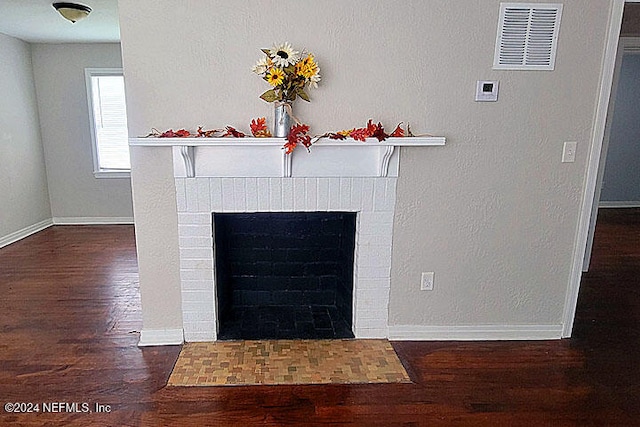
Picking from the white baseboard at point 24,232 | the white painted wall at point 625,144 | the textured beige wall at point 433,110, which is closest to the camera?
the textured beige wall at point 433,110

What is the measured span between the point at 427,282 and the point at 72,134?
5.09 metres

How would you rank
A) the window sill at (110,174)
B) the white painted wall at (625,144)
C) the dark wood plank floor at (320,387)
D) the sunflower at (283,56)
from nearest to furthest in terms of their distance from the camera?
the dark wood plank floor at (320,387)
the sunflower at (283,56)
the window sill at (110,174)
the white painted wall at (625,144)

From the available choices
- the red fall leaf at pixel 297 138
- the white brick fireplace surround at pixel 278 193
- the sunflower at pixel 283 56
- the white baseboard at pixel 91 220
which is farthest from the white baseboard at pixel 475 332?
the white baseboard at pixel 91 220

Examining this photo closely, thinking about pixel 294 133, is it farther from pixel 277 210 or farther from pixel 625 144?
pixel 625 144

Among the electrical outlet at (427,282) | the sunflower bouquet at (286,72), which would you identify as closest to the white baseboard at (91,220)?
the sunflower bouquet at (286,72)

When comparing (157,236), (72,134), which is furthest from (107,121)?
(157,236)

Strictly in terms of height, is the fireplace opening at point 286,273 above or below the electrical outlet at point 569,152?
below

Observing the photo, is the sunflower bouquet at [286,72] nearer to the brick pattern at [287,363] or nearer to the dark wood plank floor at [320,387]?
the brick pattern at [287,363]

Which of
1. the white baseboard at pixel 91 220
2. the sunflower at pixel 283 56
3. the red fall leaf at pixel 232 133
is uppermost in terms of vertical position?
the sunflower at pixel 283 56

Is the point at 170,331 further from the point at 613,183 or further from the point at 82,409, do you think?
the point at 613,183

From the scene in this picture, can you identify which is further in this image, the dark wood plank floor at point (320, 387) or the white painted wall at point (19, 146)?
the white painted wall at point (19, 146)

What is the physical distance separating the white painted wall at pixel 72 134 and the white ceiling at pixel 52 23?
197 millimetres

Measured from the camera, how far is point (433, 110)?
254cm

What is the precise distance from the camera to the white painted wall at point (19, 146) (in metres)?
4.83
